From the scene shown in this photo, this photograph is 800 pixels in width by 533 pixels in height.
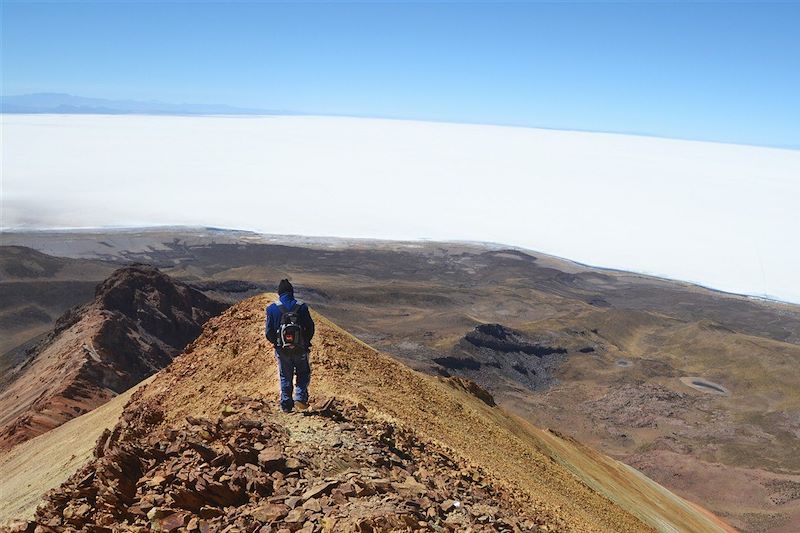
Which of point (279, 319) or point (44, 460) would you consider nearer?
point (279, 319)

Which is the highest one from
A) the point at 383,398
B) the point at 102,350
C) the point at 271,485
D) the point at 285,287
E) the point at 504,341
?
the point at 285,287

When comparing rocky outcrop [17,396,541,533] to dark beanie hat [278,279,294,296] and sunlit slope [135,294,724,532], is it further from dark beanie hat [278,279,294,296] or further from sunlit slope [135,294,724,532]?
sunlit slope [135,294,724,532]

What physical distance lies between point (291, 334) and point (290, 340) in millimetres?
77

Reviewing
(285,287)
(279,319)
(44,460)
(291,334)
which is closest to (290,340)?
(291,334)

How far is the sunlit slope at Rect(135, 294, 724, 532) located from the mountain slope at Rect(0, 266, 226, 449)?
9.87m

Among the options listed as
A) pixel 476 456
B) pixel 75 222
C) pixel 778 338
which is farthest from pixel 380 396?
pixel 75 222

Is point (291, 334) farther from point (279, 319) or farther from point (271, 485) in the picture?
point (271, 485)

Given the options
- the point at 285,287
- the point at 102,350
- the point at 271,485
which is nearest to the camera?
the point at 271,485

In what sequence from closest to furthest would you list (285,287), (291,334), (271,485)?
1. (271,485)
2. (291,334)
3. (285,287)

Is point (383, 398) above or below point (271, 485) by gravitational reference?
below

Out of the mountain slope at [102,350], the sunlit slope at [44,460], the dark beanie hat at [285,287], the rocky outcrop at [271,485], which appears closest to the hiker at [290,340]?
the dark beanie hat at [285,287]

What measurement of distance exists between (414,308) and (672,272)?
5004 cm

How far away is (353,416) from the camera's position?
27.5 ft

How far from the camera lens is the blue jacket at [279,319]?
8445 millimetres
